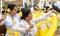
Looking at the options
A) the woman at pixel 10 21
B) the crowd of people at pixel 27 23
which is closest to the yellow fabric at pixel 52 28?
the crowd of people at pixel 27 23

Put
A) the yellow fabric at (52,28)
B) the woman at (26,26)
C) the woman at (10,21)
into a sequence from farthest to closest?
the yellow fabric at (52,28)
the woman at (10,21)
the woman at (26,26)

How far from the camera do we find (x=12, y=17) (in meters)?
2.49

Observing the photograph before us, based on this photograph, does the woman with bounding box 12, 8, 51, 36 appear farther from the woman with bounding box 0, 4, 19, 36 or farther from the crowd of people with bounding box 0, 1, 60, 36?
the woman with bounding box 0, 4, 19, 36

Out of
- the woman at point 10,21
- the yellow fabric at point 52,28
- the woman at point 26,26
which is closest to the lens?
the woman at point 26,26

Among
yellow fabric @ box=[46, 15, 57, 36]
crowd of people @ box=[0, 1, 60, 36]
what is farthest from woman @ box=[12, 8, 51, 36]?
yellow fabric @ box=[46, 15, 57, 36]

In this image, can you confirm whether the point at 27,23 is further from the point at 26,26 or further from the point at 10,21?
the point at 10,21

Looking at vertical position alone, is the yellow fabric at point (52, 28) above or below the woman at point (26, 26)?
below

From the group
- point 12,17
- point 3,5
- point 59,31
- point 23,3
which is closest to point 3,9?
point 3,5

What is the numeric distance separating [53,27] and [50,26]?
57 mm

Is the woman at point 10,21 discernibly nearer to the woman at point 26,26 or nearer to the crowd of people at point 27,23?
the crowd of people at point 27,23

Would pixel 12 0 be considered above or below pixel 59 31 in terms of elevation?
above

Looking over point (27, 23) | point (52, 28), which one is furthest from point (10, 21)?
point (52, 28)

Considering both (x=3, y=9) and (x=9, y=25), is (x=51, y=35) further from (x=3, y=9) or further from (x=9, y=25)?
(x=3, y=9)

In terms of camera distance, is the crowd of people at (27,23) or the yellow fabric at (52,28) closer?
the crowd of people at (27,23)
